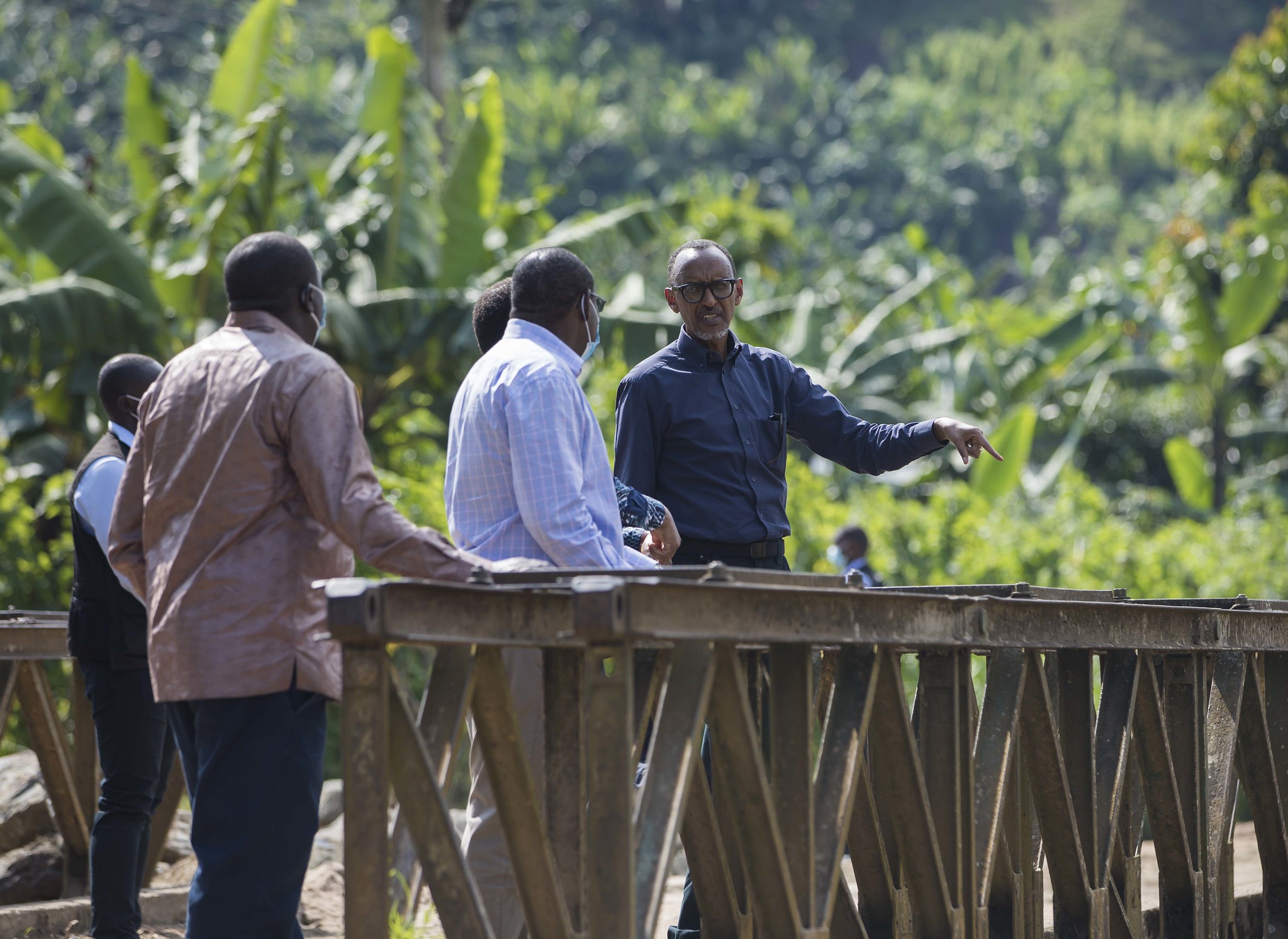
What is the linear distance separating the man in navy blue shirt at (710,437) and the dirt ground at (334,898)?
4.64 feet

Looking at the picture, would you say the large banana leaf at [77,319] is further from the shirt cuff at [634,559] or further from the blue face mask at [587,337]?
the shirt cuff at [634,559]

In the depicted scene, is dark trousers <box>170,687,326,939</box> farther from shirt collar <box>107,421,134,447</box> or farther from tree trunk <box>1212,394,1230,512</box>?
tree trunk <box>1212,394,1230,512</box>

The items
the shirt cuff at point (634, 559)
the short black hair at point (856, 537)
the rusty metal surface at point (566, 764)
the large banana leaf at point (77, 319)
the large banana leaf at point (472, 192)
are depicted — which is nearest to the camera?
the rusty metal surface at point (566, 764)

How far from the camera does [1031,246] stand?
80062 millimetres

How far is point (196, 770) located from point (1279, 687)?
3940mm

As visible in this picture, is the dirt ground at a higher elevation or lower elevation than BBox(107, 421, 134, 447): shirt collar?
lower

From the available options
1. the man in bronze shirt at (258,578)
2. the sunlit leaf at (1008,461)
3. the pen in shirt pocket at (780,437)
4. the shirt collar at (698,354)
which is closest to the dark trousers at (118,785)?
the man in bronze shirt at (258,578)

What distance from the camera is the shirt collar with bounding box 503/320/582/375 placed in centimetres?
392

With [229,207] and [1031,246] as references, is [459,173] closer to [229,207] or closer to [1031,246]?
[229,207]

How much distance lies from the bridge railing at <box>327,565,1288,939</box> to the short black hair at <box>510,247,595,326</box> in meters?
0.90

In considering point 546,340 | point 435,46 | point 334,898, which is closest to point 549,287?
point 546,340

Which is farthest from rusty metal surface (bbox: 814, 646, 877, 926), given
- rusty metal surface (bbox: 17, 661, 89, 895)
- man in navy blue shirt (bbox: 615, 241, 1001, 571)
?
rusty metal surface (bbox: 17, 661, 89, 895)

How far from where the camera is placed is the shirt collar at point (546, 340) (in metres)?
3.92

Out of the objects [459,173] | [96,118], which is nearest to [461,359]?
[459,173]
